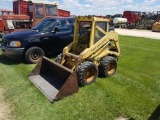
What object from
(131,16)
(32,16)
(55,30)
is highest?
(131,16)

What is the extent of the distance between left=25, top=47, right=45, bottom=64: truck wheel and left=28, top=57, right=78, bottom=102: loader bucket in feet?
5.68

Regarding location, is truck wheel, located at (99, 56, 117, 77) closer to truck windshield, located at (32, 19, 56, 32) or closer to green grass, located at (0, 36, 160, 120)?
green grass, located at (0, 36, 160, 120)

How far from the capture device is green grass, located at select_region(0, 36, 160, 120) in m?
4.24

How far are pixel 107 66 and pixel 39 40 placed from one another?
3.22 metres

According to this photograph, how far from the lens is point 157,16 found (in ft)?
101

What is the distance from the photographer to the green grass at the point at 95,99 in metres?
4.24

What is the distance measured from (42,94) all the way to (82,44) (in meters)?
2.22

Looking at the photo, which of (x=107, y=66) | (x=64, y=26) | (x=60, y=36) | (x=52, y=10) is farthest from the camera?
(x=52, y=10)

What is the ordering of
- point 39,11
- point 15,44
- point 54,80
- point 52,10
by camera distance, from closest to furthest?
point 54,80 → point 15,44 → point 39,11 → point 52,10

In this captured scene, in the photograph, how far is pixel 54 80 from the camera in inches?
227

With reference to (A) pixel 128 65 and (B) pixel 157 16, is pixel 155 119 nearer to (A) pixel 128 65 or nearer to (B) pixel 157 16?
(A) pixel 128 65

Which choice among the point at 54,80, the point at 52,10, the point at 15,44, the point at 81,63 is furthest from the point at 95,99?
the point at 52,10

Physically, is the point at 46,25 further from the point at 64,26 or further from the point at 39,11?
the point at 39,11

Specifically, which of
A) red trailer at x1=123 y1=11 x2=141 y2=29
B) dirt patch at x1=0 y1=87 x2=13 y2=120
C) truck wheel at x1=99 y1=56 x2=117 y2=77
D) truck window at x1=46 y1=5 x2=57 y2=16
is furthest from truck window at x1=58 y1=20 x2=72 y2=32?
red trailer at x1=123 y1=11 x2=141 y2=29
